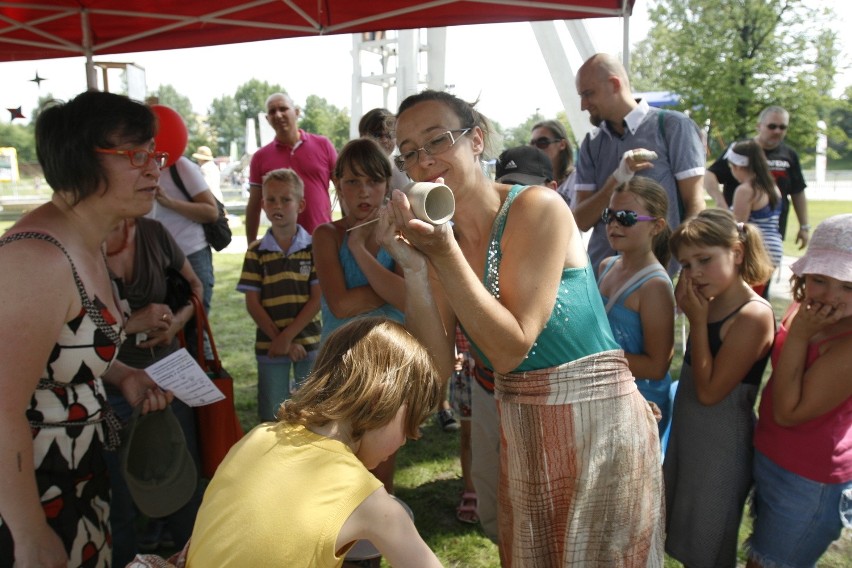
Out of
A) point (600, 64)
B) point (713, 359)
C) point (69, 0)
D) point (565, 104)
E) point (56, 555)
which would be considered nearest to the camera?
point (56, 555)

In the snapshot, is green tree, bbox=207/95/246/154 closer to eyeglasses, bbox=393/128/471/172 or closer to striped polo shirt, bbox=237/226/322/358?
striped polo shirt, bbox=237/226/322/358

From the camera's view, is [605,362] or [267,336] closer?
[605,362]

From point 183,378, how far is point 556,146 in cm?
362

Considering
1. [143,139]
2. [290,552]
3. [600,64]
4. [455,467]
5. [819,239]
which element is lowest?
[455,467]

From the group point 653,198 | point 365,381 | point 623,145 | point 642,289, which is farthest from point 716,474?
point 623,145

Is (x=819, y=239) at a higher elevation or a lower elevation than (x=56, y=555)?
higher

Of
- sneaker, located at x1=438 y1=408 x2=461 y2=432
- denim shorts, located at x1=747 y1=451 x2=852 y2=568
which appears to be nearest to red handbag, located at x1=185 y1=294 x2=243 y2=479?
sneaker, located at x1=438 y1=408 x2=461 y2=432

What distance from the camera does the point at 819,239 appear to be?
1.93 meters

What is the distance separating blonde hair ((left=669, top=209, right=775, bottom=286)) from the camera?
7.40 feet

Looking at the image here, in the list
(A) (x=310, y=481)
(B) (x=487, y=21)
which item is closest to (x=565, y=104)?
(B) (x=487, y=21)

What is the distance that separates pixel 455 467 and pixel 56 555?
252cm

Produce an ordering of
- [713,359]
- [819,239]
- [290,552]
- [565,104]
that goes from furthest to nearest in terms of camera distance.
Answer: [565,104] → [713,359] → [819,239] → [290,552]

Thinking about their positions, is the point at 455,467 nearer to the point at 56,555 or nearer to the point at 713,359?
the point at 713,359

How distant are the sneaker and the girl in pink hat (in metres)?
2.45
